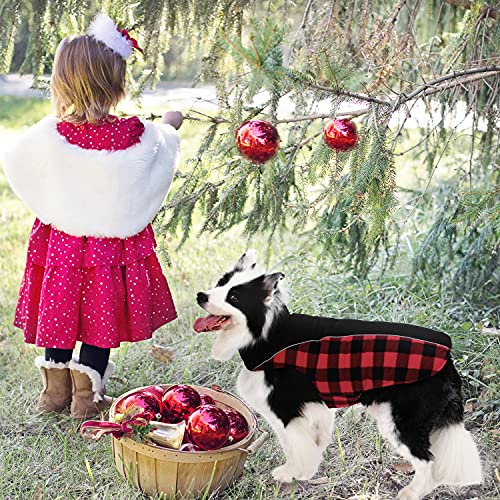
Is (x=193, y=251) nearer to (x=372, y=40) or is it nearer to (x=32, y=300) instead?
(x=32, y=300)

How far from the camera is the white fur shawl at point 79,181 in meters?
2.78

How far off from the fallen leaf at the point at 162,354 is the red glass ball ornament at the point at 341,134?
171 centimetres

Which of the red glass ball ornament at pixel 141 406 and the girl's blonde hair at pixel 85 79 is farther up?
the girl's blonde hair at pixel 85 79

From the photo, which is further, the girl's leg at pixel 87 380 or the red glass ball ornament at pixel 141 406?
the girl's leg at pixel 87 380

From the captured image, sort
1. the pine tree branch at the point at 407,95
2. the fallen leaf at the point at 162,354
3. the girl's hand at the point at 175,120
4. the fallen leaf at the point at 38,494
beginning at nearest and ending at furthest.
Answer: the pine tree branch at the point at 407,95, the fallen leaf at the point at 38,494, the girl's hand at the point at 175,120, the fallen leaf at the point at 162,354

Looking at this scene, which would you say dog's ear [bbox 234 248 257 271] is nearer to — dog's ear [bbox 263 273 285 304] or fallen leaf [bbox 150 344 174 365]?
dog's ear [bbox 263 273 285 304]

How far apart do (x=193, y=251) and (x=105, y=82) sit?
2.28 meters

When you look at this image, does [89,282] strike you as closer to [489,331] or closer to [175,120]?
[175,120]

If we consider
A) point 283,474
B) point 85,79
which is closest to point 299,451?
point 283,474

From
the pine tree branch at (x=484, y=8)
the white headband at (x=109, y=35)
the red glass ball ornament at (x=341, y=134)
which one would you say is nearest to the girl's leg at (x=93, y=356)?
the white headband at (x=109, y=35)

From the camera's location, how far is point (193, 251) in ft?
16.3

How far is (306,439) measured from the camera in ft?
8.01

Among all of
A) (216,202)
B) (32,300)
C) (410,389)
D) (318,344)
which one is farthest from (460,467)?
(32,300)

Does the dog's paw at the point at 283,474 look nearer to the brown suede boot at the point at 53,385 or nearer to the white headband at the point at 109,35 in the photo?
the brown suede boot at the point at 53,385
